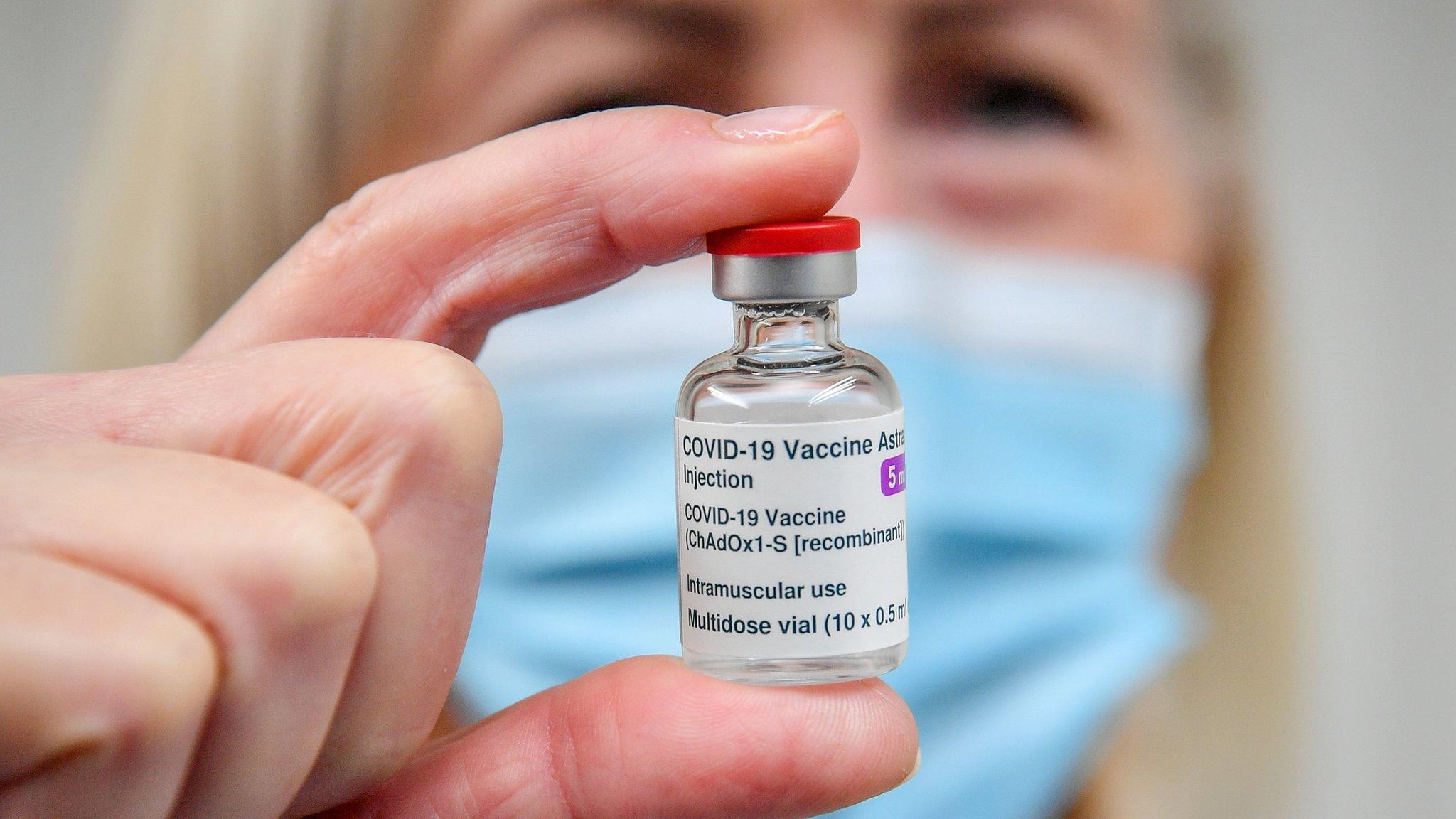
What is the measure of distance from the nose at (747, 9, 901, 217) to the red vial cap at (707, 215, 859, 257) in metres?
0.94

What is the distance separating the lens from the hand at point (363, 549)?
24.7 inches

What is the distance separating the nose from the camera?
6.02 ft

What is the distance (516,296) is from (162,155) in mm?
1229

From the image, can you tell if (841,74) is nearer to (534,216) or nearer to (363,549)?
(534,216)

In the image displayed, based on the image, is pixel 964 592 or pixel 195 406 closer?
pixel 195 406

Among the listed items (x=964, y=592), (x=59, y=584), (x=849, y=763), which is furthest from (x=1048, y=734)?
(x=59, y=584)

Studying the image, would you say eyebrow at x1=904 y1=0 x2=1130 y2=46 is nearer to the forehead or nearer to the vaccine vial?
the forehead

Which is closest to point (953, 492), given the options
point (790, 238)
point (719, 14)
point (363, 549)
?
point (719, 14)

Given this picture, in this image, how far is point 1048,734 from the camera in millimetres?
1751

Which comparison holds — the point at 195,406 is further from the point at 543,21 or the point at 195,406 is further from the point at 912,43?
the point at 912,43

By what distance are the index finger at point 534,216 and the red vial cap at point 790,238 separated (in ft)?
0.05

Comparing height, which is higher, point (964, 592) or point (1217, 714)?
point (964, 592)

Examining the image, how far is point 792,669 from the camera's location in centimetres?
93

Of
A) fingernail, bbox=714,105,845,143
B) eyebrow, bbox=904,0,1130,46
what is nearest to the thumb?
fingernail, bbox=714,105,845,143
